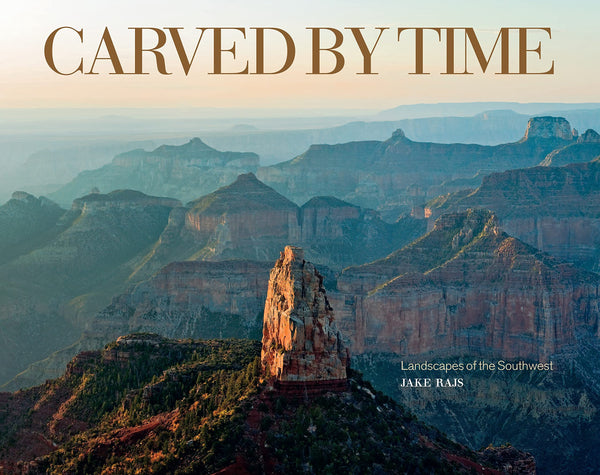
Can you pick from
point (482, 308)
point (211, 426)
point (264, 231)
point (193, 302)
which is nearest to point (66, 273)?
point (264, 231)

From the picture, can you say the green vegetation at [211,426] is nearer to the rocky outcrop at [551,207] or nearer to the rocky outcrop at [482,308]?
the rocky outcrop at [482,308]

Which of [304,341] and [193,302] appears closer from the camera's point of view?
[304,341]

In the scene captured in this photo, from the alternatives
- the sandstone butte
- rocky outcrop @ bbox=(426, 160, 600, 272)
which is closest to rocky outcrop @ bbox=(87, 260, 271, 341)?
rocky outcrop @ bbox=(426, 160, 600, 272)

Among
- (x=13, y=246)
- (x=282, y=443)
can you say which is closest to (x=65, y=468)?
(x=282, y=443)

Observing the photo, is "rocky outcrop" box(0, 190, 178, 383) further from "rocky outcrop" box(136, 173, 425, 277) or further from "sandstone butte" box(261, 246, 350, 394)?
"sandstone butte" box(261, 246, 350, 394)

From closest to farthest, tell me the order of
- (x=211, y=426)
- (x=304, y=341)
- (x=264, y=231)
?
(x=211, y=426) < (x=304, y=341) < (x=264, y=231)

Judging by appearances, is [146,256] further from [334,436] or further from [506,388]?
[334,436]

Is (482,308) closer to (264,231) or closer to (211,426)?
(264,231)

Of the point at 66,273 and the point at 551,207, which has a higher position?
the point at 551,207
